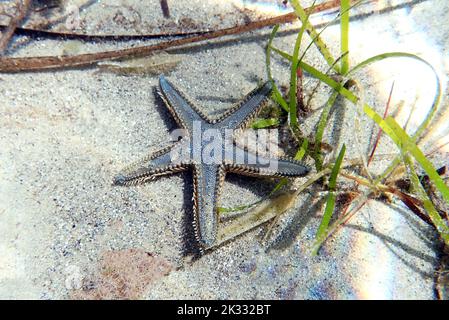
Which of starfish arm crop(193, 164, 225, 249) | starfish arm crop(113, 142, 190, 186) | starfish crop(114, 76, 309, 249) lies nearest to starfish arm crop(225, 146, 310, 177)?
starfish crop(114, 76, 309, 249)

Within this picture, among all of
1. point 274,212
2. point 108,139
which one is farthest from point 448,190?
point 108,139

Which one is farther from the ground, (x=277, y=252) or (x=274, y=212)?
(x=274, y=212)

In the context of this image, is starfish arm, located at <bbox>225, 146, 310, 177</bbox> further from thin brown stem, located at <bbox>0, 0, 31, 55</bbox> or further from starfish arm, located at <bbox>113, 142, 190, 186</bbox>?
thin brown stem, located at <bbox>0, 0, 31, 55</bbox>

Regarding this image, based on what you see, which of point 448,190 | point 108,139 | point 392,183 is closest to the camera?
point 448,190

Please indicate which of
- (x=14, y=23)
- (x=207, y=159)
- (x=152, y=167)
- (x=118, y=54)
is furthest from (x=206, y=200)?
(x=14, y=23)

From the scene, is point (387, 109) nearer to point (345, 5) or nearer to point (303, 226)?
point (345, 5)
